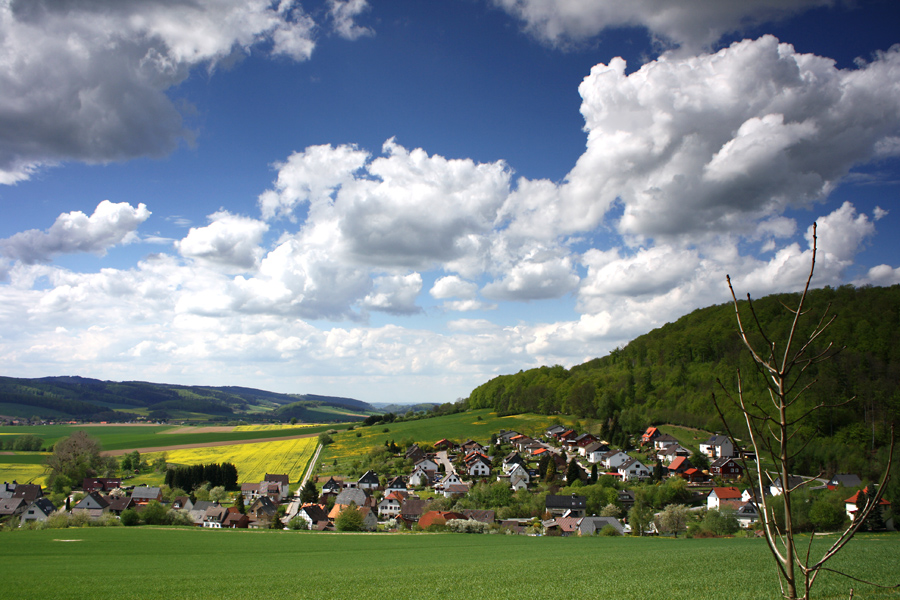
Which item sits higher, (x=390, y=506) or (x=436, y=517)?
(x=436, y=517)

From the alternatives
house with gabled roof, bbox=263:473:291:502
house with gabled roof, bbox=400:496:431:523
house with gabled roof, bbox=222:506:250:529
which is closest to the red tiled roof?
house with gabled roof, bbox=400:496:431:523

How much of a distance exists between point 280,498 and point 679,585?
203 ft

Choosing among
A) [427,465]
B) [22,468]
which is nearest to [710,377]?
[427,465]

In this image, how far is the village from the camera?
47656mm

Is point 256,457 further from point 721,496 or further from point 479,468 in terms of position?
point 721,496

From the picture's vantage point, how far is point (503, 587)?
16.7m

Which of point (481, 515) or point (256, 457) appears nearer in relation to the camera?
point (481, 515)

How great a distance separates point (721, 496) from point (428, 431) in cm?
6358

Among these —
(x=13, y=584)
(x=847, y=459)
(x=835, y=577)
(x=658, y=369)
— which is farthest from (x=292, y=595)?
(x=658, y=369)

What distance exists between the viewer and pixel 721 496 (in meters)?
52.6

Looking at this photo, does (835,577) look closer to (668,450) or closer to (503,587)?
(503,587)

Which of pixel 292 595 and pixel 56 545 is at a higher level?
pixel 292 595

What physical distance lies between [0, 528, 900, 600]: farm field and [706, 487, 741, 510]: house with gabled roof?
Result: 2692 cm

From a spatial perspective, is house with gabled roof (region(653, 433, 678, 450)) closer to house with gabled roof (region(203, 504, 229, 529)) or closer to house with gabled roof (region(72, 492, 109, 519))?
house with gabled roof (region(203, 504, 229, 529))
